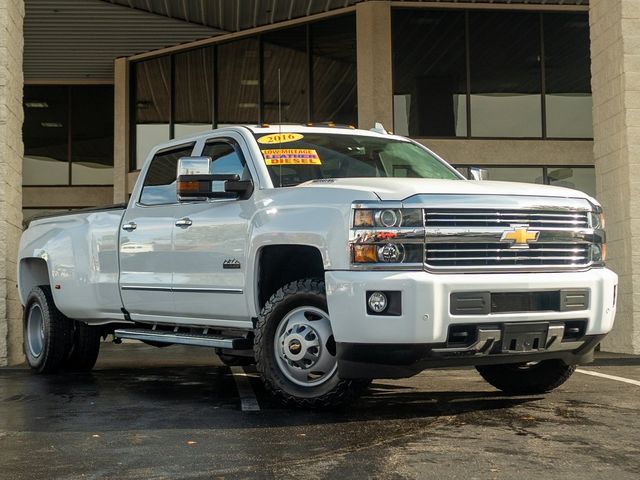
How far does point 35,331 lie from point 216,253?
11.2 feet

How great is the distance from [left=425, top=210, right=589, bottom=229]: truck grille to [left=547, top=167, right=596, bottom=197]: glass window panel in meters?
13.8

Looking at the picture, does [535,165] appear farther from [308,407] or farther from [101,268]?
[308,407]

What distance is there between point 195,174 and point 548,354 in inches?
104

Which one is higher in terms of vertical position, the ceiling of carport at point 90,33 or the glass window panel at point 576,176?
the ceiling of carport at point 90,33

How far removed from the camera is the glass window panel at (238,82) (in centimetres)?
2084

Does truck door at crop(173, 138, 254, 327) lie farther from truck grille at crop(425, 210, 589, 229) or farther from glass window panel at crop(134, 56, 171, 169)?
glass window panel at crop(134, 56, 171, 169)

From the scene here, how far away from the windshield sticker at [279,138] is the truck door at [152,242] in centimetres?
89

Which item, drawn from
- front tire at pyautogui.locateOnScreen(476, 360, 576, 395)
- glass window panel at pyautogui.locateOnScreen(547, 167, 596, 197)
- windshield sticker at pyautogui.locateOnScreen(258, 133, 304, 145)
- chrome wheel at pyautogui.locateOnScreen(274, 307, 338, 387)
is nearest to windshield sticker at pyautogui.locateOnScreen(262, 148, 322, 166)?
windshield sticker at pyautogui.locateOnScreen(258, 133, 304, 145)

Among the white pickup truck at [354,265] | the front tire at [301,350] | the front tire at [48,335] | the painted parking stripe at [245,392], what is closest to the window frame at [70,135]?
the front tire at [48,335]

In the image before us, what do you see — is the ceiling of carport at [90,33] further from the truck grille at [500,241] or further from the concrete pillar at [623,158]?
the truck grille at [500,241]

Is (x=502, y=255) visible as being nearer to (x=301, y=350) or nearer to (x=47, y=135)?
(x=301, y=350)

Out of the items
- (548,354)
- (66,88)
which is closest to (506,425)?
(548,354)

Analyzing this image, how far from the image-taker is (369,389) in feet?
24.8

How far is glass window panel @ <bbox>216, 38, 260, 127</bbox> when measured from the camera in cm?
2084
